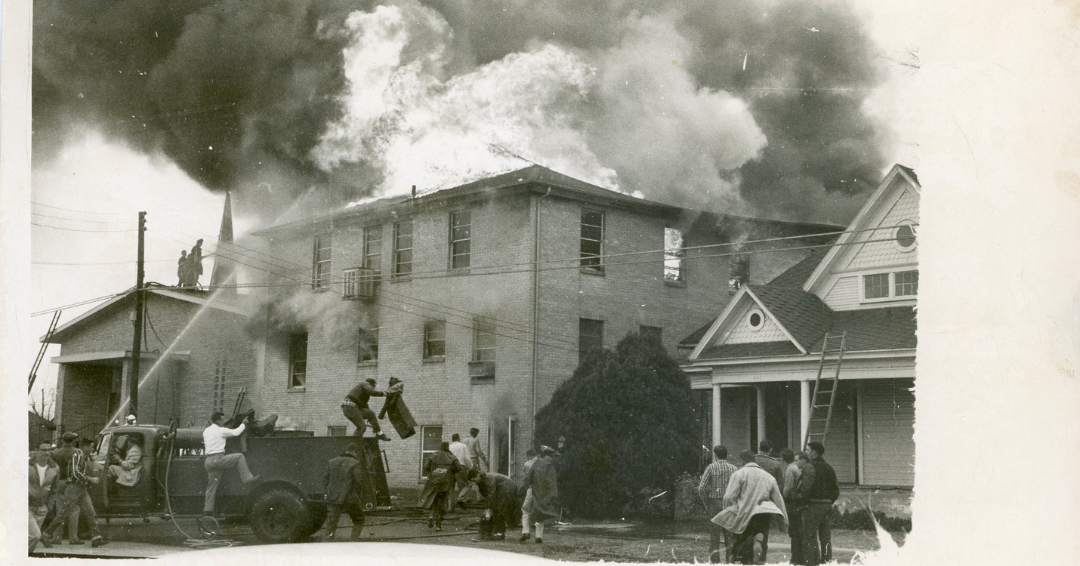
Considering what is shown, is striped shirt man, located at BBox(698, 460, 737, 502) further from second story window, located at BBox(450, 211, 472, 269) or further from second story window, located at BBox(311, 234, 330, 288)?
second story window, located at BBox(311, 234, 330, 288)

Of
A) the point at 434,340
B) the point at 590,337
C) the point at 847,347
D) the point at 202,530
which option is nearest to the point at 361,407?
the point at 434,340

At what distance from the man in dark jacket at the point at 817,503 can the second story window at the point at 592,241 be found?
265 cm

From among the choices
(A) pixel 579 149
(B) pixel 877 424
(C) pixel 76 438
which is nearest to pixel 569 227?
(A) pixel 579 149

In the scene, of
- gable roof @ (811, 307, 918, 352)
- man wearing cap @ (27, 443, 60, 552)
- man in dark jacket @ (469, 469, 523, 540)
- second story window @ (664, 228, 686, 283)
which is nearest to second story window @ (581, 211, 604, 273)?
second story window @ (664, 228, 686, 283)

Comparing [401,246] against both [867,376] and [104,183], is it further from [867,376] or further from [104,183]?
[867,376]

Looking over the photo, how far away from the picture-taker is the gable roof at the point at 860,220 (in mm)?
7891

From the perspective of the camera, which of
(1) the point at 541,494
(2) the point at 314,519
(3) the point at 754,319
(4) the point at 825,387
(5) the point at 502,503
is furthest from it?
(2) the point at 314,519

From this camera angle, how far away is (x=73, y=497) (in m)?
9.19

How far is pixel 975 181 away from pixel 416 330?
5.42 m

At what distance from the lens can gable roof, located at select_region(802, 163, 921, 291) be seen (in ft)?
25.9

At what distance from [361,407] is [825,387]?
15.0ft

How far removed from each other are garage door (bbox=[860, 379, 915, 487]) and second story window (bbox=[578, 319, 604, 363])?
2446 mm

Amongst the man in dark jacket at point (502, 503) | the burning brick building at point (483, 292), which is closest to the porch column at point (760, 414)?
the burning brick building at point (483, 292)

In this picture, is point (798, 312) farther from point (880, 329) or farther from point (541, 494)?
point (541, 494)
